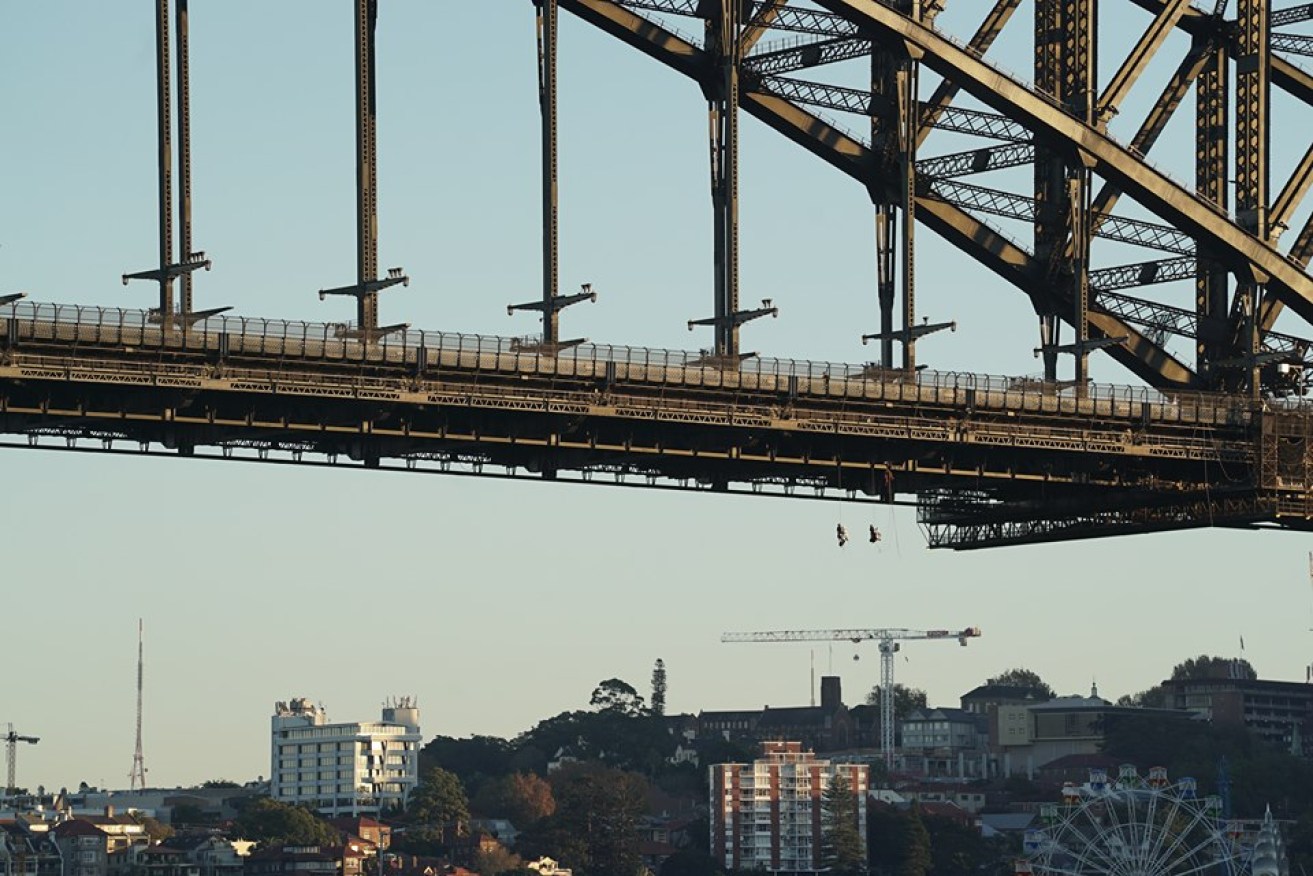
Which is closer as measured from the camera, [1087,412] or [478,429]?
[478,429]

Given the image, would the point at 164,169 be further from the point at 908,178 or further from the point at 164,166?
the point at 908,178

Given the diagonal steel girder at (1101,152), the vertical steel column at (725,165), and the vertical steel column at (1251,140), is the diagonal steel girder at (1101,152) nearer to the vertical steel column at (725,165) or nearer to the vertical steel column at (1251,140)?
the vertical steel column at (1251,140)

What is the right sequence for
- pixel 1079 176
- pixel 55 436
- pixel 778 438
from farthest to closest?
pixel 1079 176 < pixel 778 438 < pixel 55 436

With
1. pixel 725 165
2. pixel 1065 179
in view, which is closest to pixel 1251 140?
pixel 1065 179

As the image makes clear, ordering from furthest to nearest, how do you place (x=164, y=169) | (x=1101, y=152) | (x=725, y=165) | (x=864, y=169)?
(x=864, y=169)
(x=1101, y=152)
(x=725, y=165)
(x=164, y=169)

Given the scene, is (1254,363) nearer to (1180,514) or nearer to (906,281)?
(1180,514)

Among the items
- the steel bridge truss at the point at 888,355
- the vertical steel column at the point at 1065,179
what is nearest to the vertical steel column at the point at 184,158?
the steel bridge truss at the point at 888,355

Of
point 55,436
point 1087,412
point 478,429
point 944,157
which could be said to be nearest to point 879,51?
point 944,157
